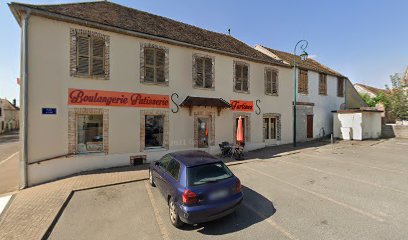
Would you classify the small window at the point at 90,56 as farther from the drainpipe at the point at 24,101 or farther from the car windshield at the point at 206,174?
the car windshield at the point at 206,174

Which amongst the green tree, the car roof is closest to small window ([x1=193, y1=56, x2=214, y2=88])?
the car roof

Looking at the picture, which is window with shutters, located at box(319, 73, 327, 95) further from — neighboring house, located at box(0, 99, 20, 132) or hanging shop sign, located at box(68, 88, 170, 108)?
neighboring house, located at box(0, 99, 20, 132)

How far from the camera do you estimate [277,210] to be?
545cm

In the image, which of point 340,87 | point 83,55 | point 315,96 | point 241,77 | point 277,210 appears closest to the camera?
point 277,210

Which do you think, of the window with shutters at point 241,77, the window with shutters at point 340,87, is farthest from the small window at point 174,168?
the window with shutters at point 340,87

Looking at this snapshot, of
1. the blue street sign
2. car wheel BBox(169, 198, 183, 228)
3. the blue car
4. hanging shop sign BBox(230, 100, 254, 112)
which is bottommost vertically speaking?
car wheel BBox(169, 198, 183, 228)

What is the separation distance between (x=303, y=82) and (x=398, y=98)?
12.6 m

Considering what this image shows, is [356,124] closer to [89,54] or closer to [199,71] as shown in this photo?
[199,71]

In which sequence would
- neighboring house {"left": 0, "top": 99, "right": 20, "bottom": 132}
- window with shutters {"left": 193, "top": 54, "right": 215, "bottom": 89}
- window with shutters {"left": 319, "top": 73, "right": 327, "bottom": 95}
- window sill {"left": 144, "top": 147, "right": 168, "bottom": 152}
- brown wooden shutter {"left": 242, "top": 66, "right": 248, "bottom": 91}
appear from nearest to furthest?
window sill {"left": 144, "top": 147, "right": 168, "bottom": 152}
window with shutters {"left": 193, "top": 54, "right": 215, "bottom": 89}
brown wooden shutter {"left": 242, "top": 66, "right": 248, "bottom": 91}
window with shutters {"left": 319, "top": 73, "right": 327, "bottom": 95}
neighboring house {"left": 0, "top": 99, "right": 20, "bottom": 132}

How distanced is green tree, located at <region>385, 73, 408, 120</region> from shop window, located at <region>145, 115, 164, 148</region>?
24952 millimetres

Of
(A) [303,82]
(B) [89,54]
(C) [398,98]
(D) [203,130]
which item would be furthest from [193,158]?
(C) [398,98]

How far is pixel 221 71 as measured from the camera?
12.7 metres

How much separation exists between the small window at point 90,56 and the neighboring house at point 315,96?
1332 cm

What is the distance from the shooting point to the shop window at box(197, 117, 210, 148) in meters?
12.0
